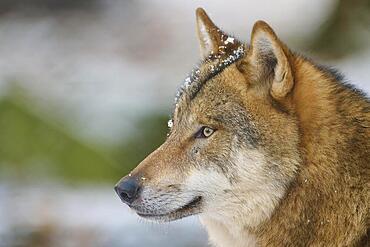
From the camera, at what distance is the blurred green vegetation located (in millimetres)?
9836

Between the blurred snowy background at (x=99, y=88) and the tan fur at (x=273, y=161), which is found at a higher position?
the blurred snowy background at (x=99, y=88)

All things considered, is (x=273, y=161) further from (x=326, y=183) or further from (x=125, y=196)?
(x=125, y=196)

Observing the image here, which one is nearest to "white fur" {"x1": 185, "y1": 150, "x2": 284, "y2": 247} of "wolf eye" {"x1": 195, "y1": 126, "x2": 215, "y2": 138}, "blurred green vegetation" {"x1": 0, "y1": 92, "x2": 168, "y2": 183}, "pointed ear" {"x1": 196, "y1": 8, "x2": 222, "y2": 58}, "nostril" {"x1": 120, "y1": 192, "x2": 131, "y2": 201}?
"wolf eye" {"x1": 195, "y1": 126, "x2": 215, "y2": 138}

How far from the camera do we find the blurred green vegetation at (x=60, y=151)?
32.3 ft

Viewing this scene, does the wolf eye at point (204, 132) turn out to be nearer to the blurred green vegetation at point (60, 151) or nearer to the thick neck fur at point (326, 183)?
the thick neck fur at point (326, 183)

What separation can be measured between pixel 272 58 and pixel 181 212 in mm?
935

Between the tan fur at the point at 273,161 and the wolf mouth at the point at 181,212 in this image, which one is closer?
the tan fur at the point at 273,161

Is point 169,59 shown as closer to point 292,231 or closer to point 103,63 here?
point 103,63

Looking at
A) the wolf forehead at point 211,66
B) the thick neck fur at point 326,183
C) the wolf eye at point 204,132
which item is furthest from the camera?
the wolf forehead at point 211,66

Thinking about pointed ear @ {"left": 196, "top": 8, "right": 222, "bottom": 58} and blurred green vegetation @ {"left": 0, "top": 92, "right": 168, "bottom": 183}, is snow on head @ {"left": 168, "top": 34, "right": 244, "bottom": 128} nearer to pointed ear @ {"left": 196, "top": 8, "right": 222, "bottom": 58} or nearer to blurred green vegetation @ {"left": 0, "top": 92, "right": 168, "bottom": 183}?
pointed ear @ {"left": 196, "top": 8, "right": 222, "bottom": 58}

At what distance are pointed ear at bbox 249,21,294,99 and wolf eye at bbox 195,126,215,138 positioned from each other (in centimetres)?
39

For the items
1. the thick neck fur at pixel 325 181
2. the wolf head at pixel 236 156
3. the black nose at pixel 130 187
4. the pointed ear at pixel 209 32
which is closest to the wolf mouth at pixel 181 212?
the wolf head at pixel 236 156

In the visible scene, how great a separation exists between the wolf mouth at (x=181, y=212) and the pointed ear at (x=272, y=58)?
2.27 feet

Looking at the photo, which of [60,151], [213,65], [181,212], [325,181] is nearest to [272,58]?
[213,65]
